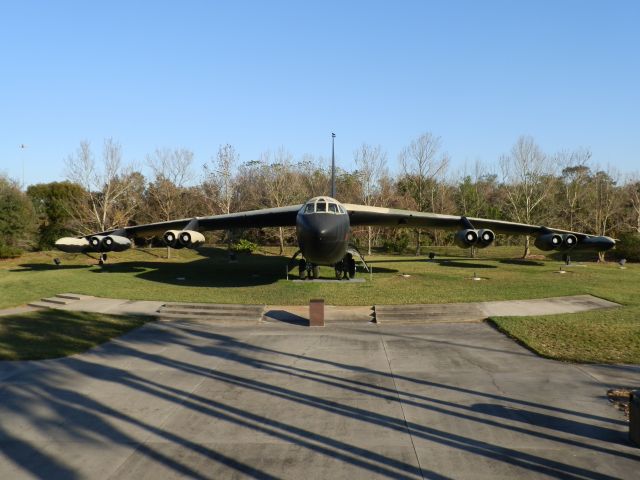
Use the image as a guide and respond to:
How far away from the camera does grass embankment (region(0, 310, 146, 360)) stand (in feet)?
39.7

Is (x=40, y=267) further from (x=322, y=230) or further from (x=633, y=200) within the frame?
(x=633, y=200)

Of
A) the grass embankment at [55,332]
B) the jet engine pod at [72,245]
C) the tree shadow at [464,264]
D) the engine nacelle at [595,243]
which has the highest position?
the engine nacelle at [595,243]

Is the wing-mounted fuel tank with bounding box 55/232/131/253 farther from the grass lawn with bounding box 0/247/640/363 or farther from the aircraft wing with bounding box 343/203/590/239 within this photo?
the aircraft wing with bounding box 343/203/590/239

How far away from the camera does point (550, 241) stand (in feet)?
83.7

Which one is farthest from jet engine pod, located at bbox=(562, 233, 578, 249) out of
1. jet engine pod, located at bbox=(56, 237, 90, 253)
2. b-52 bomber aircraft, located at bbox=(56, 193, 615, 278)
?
jet engine pod, located at bbox=(56, 237, 90, 253)

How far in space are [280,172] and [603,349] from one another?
42.3m

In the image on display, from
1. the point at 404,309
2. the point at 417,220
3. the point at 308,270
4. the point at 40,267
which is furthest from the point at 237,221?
the point at 40,267

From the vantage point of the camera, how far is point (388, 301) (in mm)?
18531

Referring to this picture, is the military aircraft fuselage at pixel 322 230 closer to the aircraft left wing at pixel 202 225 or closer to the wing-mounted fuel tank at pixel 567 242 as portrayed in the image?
the aircraft left wing at pixel 202 225

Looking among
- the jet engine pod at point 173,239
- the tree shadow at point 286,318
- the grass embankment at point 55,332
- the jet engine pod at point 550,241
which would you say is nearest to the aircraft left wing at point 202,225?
the jet engine pod at point 173,239

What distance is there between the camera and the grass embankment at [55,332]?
12109mm

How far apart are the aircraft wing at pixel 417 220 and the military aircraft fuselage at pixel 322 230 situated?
5.33 m

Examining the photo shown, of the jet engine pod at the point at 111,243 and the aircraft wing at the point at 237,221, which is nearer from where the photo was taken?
the aircraft wing at the point at 237,221

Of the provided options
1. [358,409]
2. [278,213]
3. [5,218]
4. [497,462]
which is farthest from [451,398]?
[5,218]
